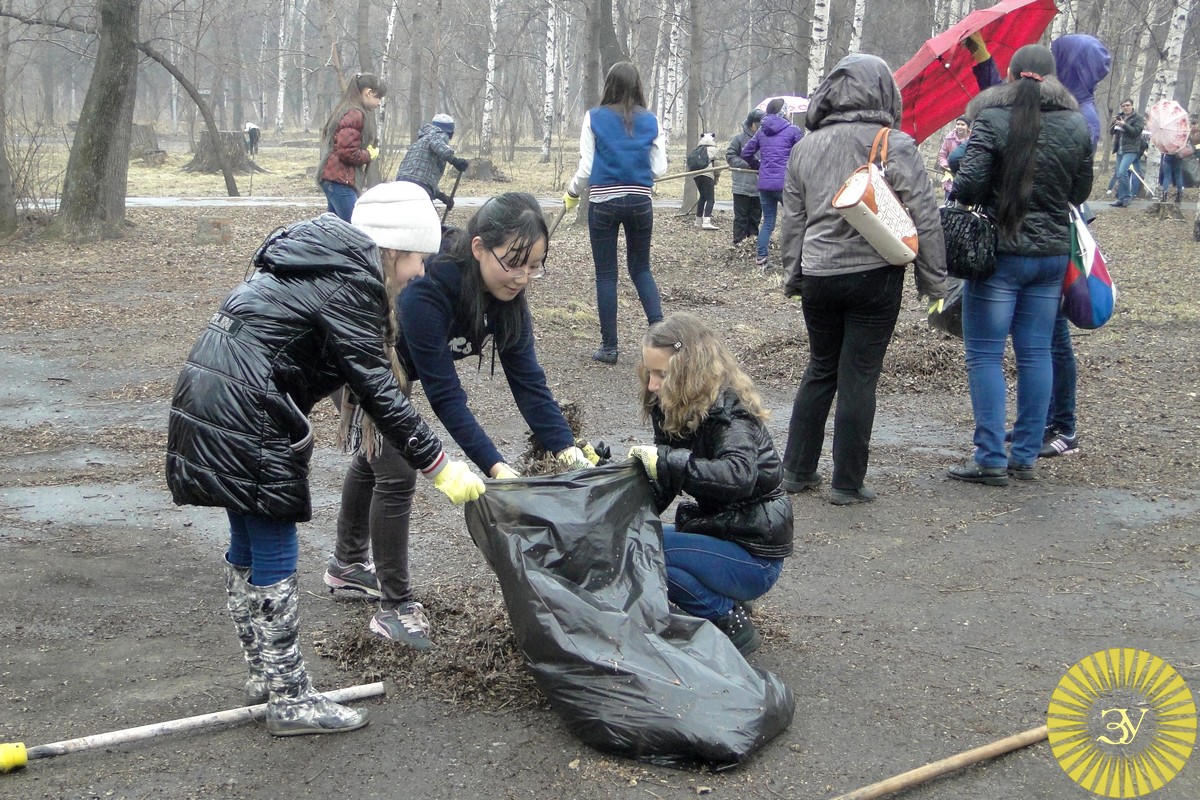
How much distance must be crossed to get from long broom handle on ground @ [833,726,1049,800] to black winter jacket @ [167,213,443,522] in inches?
59.3

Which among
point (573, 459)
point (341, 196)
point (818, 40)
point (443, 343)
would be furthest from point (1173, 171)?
point (443, 343)

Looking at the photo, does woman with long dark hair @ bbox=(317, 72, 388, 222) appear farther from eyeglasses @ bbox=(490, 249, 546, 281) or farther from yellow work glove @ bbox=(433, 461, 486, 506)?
yellow work glove @ bbox=(433, 461, 486, 506)

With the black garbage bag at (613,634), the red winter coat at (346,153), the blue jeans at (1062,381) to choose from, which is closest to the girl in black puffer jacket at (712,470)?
the black garbage bag at (613,634)

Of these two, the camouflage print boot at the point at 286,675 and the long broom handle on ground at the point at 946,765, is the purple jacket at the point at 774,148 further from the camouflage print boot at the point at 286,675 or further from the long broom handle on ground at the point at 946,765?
the camouflage print boot at the point at 286,675

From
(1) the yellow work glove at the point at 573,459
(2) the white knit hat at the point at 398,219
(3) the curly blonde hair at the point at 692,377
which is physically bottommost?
(1) the yellow work glove at the point at 573,459

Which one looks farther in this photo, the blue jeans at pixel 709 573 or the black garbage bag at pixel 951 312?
the black garbage bag at pixel 951 312

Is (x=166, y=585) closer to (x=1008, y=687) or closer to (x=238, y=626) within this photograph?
(x=238, y=626)

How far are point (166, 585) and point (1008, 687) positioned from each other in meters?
2.92

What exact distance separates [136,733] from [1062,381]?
15.1ft

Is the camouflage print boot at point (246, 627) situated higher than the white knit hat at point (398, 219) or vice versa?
the white knit hat at point (398, 219)

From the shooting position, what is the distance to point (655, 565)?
9.77ft

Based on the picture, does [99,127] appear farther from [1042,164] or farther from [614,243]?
[1042,164]

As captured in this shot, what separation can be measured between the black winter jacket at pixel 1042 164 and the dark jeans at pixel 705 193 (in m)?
10.4

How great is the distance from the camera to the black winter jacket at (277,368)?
2566mm
